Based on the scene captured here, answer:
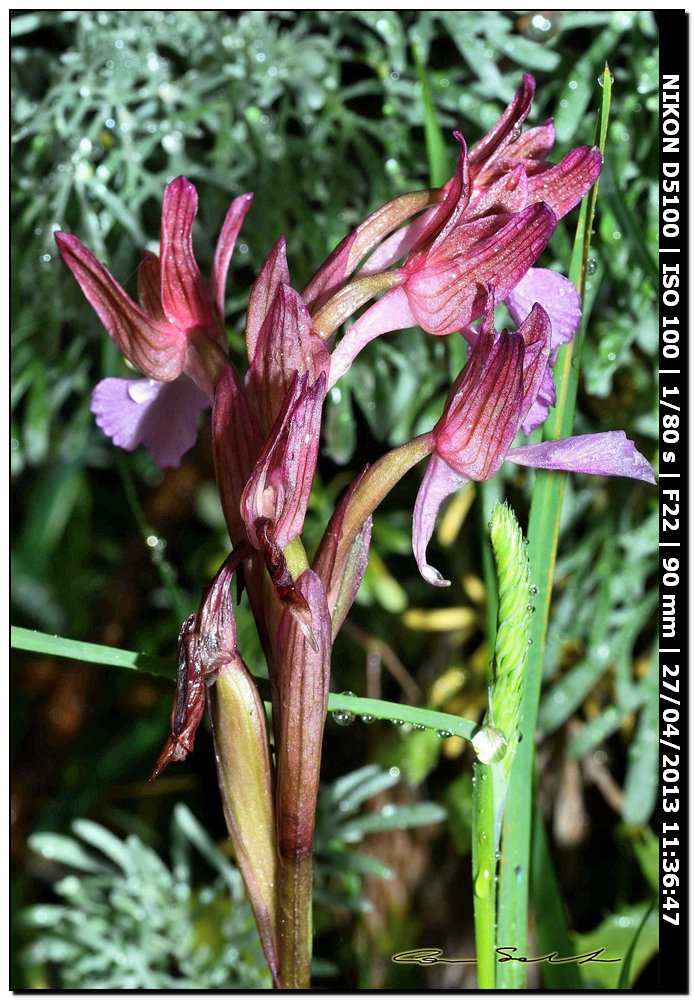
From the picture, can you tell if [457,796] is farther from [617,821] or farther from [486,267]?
[486,267]

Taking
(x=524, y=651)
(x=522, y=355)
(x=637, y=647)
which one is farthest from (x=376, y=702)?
(x=637, y=647)

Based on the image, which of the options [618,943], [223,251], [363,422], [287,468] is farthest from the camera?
[363,422]

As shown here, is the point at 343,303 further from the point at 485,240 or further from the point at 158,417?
the point at 158,417

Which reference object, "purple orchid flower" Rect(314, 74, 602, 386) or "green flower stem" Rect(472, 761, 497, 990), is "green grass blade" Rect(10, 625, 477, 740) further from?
"purple orchid flower" Rect(314, 74, 602, 386)

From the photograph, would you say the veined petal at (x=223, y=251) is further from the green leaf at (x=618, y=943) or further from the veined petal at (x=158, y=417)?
the green leaf at (x=618, y=943)

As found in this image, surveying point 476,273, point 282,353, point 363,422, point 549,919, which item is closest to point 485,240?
point 476,273

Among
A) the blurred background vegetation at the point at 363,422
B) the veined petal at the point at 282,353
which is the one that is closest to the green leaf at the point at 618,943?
the blurred background vegetation at the point at 363,422

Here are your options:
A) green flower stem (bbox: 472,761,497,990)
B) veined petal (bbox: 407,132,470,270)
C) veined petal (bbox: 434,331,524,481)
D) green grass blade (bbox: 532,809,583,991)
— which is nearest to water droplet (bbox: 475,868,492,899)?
green flower stem (bbox: 472,761,497,990)
